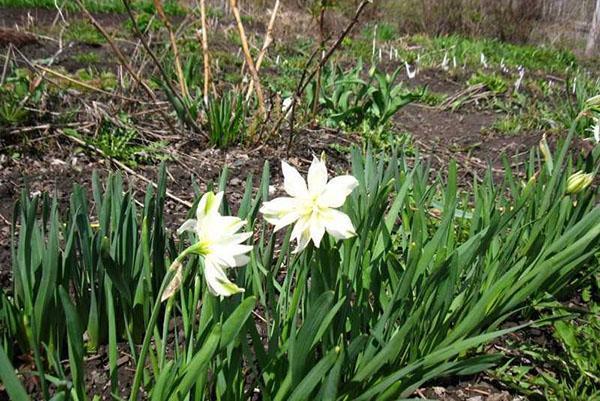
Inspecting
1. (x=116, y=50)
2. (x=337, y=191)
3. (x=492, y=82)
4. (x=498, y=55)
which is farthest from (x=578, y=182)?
(x=498, y=55)

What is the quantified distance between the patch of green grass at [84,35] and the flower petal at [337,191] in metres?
5.11

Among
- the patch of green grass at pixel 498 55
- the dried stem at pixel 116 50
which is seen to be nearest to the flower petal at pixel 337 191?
the dried stem at pixel 116 50

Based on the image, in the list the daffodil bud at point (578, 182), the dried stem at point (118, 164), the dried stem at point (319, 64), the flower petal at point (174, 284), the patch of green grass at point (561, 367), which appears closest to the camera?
the flower petal at point (174, 284)

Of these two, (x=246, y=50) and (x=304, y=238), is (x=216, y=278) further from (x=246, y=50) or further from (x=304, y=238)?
(x=246, y=50)

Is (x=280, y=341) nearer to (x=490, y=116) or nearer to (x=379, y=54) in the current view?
(x=490, y=116)

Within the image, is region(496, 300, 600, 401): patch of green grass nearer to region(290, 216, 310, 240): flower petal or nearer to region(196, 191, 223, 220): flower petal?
region(290, 216, 310, 240): flower petal

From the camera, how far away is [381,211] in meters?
1.37

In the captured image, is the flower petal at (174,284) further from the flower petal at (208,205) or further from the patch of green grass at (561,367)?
the patch of green grass at (561,367)

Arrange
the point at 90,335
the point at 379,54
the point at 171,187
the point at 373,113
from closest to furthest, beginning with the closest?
1. the point at 90,335
2. the point at 171,187
3. the point at 373,113
4. the point at 379,54

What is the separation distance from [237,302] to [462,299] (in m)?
0.62

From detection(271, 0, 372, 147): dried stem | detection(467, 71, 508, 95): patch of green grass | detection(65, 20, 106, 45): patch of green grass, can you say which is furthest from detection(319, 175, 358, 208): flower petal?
detection(65, 20, 106, 45): patch of green grass

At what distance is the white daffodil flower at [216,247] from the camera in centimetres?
97

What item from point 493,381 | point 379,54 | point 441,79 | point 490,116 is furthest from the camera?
point 379,54

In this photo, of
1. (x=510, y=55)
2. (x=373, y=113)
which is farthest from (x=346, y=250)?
(x=510, y=55)
